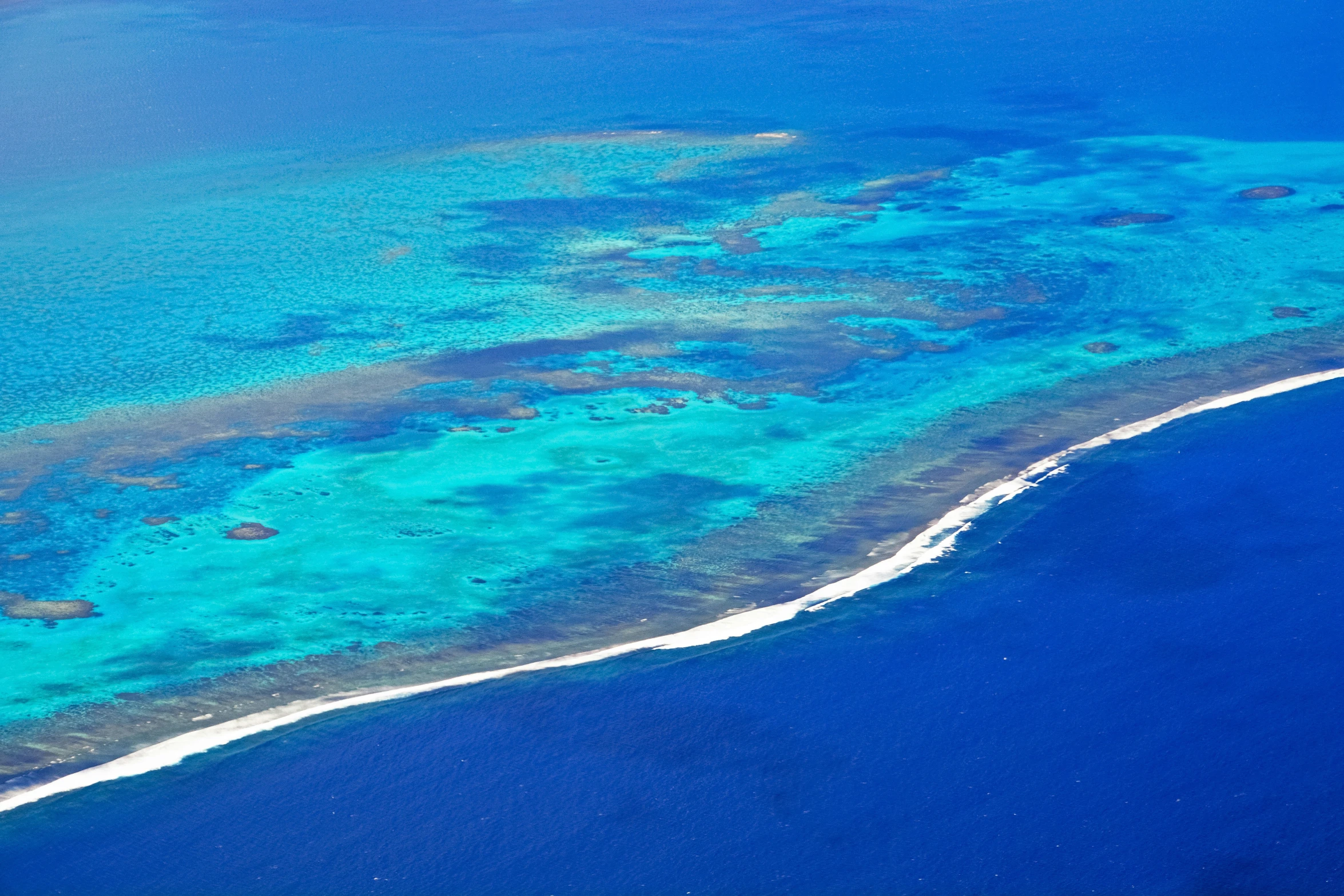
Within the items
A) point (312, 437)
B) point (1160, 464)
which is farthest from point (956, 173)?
point (312, 437)

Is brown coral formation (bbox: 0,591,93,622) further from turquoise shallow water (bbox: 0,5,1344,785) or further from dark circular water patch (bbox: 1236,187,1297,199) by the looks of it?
dark circular water patch (bbox: 1236,187,1297,199)

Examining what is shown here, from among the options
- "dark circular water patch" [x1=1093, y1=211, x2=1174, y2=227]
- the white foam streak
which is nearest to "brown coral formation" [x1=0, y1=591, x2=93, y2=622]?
the white foam streak

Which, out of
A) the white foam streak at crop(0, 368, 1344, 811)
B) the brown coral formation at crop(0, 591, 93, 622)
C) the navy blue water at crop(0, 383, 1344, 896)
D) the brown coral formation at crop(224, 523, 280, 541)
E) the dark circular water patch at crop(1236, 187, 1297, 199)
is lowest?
the navy blue water at crop(0, 383, 1344, 896)

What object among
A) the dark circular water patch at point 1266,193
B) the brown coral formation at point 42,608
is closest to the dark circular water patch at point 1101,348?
the dark circular water patch at point 1266,193

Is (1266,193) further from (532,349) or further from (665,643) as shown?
(665,643)

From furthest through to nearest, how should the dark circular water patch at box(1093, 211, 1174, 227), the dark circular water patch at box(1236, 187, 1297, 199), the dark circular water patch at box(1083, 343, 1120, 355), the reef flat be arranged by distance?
the dark circular water patch at box(1236, 187, 1297, 199) → the dark circular water patch at box(1093, 211, 1174, 227) → the dark circular water patch at box(1083, 343, 1120, 355) → the reef flat

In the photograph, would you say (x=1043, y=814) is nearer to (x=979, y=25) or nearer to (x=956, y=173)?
(x=956, y=173)

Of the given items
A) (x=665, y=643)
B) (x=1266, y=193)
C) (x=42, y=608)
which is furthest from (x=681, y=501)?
(x=1266, y=193)
